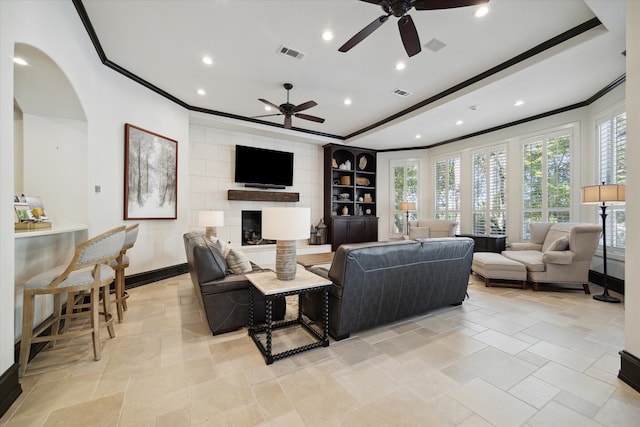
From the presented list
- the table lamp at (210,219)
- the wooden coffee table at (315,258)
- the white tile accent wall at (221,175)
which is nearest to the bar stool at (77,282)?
the table lamp at (210,219)

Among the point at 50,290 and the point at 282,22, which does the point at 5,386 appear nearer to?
the point at 50,290

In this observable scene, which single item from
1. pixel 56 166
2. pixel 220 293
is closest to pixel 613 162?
pixel 220 293

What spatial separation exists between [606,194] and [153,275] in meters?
6.59

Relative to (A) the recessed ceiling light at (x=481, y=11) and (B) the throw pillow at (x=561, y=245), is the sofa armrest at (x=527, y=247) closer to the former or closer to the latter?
(B) the throw pillow at (x=561, y=245)

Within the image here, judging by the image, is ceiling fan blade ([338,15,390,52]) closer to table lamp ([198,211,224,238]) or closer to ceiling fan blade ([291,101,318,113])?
ceiling fan blade ([291,101,318,113])

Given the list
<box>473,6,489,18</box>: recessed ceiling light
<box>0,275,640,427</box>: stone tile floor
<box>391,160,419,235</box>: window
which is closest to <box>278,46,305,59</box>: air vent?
<box>473,6,489,18</box>: recessed ceiling light

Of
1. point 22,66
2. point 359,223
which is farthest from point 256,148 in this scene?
point 22,66

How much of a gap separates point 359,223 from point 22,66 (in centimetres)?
661

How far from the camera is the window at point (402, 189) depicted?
7.75 meters

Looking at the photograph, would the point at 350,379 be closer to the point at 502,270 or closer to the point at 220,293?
the point at 220,293

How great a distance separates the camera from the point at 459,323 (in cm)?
277

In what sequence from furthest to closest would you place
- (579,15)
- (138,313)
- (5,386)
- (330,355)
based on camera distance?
(138,313), (579,15), (330,355), (5,386)

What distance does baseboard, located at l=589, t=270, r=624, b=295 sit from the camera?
3717mm

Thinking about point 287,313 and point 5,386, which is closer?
point 5,386
